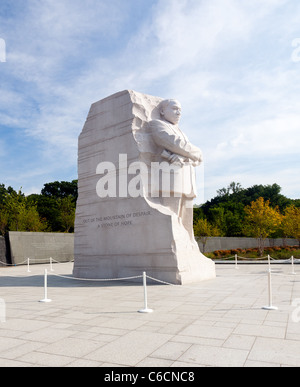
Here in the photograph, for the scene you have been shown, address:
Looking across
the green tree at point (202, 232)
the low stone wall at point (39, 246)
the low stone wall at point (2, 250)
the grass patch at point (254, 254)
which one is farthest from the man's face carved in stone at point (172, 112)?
the green tree at point (202, 232)

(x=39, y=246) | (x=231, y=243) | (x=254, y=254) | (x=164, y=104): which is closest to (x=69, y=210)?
(x=39, y=246)

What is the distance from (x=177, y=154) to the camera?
12.1 m

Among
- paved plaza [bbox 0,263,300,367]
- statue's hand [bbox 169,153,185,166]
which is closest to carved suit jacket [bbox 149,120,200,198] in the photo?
statue's hand [bbox 169,153,185,166]

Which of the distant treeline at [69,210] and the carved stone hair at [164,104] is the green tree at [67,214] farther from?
the carved stone hair at [164,104]

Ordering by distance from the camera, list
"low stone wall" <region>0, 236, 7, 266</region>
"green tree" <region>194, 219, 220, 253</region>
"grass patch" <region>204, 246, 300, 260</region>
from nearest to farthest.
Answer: "low stone wall" <region>0, 236, 7, 266</region>, "grass patch" <region>204, 246, 300, 260</region>, "green tree" <region>194, 219, 220, 253</region>

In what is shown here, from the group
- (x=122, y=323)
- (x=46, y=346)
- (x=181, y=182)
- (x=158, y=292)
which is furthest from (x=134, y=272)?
(x=46, y=346)

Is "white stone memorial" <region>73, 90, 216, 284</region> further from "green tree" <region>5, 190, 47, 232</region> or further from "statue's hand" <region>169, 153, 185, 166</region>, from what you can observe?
"green tree" <region>5, 190, 47, 232</region>

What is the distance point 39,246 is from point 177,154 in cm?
1588

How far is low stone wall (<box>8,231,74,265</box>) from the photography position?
2294cm

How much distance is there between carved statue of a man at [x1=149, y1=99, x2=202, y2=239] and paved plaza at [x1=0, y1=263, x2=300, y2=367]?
3.91 metres

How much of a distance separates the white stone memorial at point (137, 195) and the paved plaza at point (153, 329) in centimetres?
228

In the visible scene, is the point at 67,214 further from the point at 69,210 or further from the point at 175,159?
the point at 175,159

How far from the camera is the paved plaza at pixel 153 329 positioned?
13.1 feet
